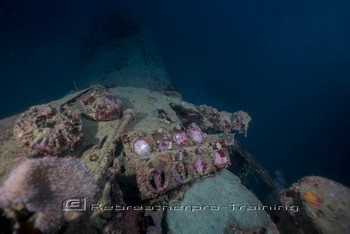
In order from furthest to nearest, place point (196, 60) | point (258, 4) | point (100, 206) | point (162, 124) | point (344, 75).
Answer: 1. point (258, 4)
2. point (344, 75)
3. point (196, 60)
4. point (162, 124)
5. point (100, 206)

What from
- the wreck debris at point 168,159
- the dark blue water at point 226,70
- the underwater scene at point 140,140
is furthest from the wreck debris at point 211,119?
the dark blue water at point 226,70

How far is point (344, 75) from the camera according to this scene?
190 ft

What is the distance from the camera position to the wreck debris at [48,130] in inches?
149

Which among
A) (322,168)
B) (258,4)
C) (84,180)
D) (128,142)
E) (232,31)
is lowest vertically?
(322,168)

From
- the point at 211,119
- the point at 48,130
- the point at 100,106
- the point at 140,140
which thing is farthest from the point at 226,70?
the point at 48,130

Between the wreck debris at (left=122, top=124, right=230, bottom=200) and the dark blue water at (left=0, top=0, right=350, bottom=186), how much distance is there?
16720mm

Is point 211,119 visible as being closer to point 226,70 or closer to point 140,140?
point 140,140

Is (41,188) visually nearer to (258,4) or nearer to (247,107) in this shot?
(247,107)

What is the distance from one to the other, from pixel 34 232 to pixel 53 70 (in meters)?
30.4

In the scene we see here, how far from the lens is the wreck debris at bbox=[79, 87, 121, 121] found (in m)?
5.35

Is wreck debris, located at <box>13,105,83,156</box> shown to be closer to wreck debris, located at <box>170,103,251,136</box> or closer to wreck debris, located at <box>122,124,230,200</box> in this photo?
wreck debris, located at <box>122,124,230,200</box>

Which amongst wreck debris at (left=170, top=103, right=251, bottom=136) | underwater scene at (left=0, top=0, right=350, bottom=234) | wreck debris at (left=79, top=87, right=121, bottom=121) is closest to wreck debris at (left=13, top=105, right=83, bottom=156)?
underwater scene at (left=0, top=0, right=350, bottom=234)

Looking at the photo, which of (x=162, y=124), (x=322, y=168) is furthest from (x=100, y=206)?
(x=322, y=168)

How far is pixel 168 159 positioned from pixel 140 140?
2.09 ft
